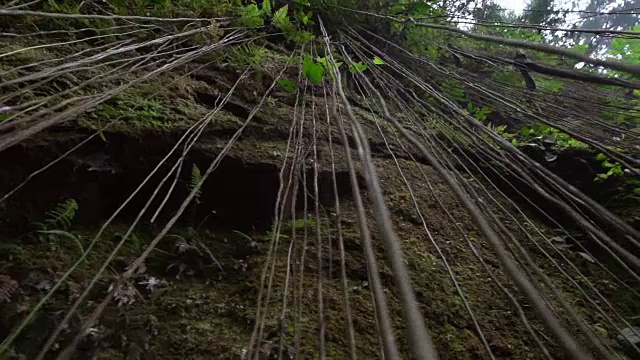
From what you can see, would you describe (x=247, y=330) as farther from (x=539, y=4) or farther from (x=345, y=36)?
(x=539, y=4)

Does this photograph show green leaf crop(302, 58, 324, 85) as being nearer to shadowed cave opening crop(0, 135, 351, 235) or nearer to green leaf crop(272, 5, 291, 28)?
shadowed cave opening crop(0, 135, 351, 235)

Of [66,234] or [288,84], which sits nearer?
[66,234]

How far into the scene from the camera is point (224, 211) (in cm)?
114

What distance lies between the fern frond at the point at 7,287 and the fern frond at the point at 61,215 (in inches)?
5.1

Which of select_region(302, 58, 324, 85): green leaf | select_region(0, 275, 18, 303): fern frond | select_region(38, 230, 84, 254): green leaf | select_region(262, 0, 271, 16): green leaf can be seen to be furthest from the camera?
select_region(262, 0, 271, 16): green leaf

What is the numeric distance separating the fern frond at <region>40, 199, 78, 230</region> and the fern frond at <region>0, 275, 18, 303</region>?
0.13m

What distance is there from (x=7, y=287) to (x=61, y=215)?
0.17 m

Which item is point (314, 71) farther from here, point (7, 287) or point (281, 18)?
point (7, 287)

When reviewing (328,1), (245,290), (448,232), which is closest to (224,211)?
(245,290)

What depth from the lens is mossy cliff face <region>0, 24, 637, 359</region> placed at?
2.66 ft

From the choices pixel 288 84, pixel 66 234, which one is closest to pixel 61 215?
pixel 66 234

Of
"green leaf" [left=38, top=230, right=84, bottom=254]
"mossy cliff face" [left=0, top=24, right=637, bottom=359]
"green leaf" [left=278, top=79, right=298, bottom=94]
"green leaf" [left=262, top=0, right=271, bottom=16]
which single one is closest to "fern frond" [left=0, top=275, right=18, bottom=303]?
"mossy cliff face" [left=0, top=24, right=637, bottom=359]

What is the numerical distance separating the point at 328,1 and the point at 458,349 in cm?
155

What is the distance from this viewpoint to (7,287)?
30.5 inches
